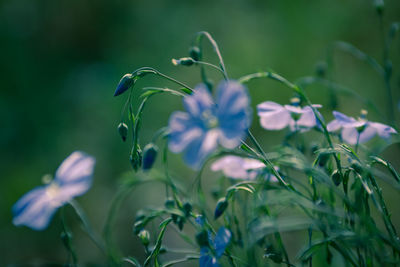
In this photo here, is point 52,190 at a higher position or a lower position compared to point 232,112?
lower

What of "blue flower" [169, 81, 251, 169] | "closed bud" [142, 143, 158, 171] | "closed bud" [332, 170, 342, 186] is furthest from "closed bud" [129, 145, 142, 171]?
"closed bud" [332, 170, 342, 186]

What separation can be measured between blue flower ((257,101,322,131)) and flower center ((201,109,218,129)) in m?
0.17

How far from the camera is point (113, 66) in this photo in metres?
2.54

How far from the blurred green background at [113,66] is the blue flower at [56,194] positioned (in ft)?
4.26

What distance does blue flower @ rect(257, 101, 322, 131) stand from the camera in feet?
2.18

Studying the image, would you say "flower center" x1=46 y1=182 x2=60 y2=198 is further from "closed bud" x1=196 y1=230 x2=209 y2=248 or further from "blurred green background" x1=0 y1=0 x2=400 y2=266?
"blurred green background" x1=0 y1=0 x2=400 y2=266

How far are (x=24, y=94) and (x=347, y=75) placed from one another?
1.87 meters

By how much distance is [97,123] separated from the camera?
235cm

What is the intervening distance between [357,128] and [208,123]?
1.02 feet

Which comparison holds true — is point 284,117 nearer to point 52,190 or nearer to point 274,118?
point 274,118

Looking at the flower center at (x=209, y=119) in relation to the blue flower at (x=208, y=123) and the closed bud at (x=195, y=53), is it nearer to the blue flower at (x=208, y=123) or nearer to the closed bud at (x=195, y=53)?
the blue flower at (x=208, y=123)

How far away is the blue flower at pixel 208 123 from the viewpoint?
0.45 meters

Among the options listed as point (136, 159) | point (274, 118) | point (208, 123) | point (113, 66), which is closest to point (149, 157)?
point (136, 159)

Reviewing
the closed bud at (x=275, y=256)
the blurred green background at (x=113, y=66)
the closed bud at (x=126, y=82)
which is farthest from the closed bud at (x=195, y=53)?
the blurred green background at (x=113, y=66)
